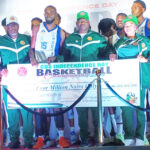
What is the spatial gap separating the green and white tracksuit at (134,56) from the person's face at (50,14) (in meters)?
1.27

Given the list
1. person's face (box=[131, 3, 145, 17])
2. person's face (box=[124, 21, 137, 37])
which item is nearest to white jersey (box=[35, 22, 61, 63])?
person's face (box=[124, 21, 137, 37])

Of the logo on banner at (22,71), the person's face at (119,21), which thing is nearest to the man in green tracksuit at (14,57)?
the logo on banner at (22,71)

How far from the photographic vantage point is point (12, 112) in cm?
673

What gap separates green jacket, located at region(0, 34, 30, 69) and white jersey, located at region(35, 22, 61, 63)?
213mm

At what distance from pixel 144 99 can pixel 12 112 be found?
96.6 inches

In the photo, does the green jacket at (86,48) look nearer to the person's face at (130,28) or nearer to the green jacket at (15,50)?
the person's face at (130,28)

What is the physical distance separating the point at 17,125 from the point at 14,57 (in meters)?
1.28

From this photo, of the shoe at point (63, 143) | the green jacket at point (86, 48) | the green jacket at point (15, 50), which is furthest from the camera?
the green jacket at point (15, 50)

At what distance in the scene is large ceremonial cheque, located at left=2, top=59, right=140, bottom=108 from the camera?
6301 millimetres

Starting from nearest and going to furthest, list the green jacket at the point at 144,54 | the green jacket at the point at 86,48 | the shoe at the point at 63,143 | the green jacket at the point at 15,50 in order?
the green jacket at the point at 144,54
the green jacket at the point at 86,48
the shoe at the point at 63,143
the green jacket at the point at 15,50

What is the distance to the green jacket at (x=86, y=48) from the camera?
6402 mm

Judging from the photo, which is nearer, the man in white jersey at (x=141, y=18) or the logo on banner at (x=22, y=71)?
the man in white jersey at (x=141, y=18)

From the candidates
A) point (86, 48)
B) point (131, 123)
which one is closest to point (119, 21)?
point (86, 48)

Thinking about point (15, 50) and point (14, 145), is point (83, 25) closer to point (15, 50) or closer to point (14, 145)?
point (15, 50)
